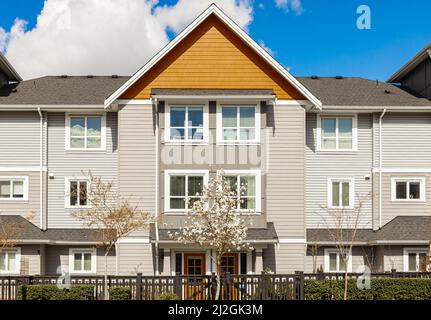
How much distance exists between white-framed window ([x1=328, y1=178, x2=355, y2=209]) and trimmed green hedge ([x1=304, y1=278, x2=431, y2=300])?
7.08 metres

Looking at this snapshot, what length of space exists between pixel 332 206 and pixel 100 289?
1192cm

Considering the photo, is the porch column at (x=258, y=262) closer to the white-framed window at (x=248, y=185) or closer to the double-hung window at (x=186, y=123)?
the white-framed window at (x=248, y=185)

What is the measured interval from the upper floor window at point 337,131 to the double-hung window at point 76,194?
1024cm

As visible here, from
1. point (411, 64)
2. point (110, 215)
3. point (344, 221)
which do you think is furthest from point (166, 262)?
point (411, 64)

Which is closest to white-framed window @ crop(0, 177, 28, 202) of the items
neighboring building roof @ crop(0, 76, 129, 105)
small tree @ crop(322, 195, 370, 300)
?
neighboring building roof @ crop(0, 76, 129, 105)

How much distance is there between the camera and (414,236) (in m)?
27.6

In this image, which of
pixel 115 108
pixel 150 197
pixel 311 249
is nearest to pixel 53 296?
pixel 150 197

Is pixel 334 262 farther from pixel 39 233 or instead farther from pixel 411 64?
pixel 39 233

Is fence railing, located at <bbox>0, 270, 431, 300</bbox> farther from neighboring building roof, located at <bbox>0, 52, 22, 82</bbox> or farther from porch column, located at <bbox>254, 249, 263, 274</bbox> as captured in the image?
neighboring building roof, located at <bbox>0, 52, 22, 82</bbox>

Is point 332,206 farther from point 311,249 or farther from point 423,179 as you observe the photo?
point 423,179

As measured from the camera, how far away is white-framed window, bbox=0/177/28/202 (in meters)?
28.6

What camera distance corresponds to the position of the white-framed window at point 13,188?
28.6 metres

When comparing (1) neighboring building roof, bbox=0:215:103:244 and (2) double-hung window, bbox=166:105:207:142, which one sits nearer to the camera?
(2) double-hung window, bbox=166:105:207:142
